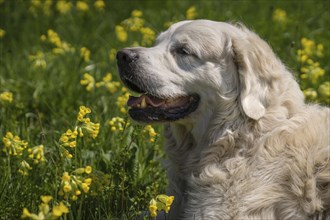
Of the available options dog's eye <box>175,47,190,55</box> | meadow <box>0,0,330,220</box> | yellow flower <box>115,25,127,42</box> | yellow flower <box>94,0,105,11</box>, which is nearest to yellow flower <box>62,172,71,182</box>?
meadow <box>0,0,330,220</box>

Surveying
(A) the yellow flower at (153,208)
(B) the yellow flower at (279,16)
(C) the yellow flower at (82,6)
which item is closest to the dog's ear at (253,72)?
(A) the yellow flower at (153,208)

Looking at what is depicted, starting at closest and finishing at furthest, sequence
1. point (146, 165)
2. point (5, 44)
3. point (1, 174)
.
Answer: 1. point (1, 174)
2. point (146, 165)
3. point (5, 44)

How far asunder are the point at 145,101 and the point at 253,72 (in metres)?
0.72

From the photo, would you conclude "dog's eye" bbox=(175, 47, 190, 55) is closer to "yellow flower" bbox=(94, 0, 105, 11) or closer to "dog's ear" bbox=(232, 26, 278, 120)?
"dog's ear" bbox=(232, 26, 278, 120)

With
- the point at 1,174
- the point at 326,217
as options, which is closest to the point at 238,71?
the point at 326,217

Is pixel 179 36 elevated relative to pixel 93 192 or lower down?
elevated

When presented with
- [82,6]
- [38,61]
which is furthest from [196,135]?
[82,6]

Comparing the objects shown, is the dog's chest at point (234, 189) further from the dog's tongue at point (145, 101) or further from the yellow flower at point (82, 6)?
the yellow flower at point (82, 6)

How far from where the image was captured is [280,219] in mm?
4012

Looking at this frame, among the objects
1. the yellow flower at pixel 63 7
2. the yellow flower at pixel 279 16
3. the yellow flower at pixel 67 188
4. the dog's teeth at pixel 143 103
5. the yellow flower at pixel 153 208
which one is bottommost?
the yellow flower at pixel 63 7

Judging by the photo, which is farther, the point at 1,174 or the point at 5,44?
the point at 5,44

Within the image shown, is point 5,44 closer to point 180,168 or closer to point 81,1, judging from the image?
point 81,1

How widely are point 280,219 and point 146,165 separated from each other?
1.42m

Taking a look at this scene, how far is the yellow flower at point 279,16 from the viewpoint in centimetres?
768
